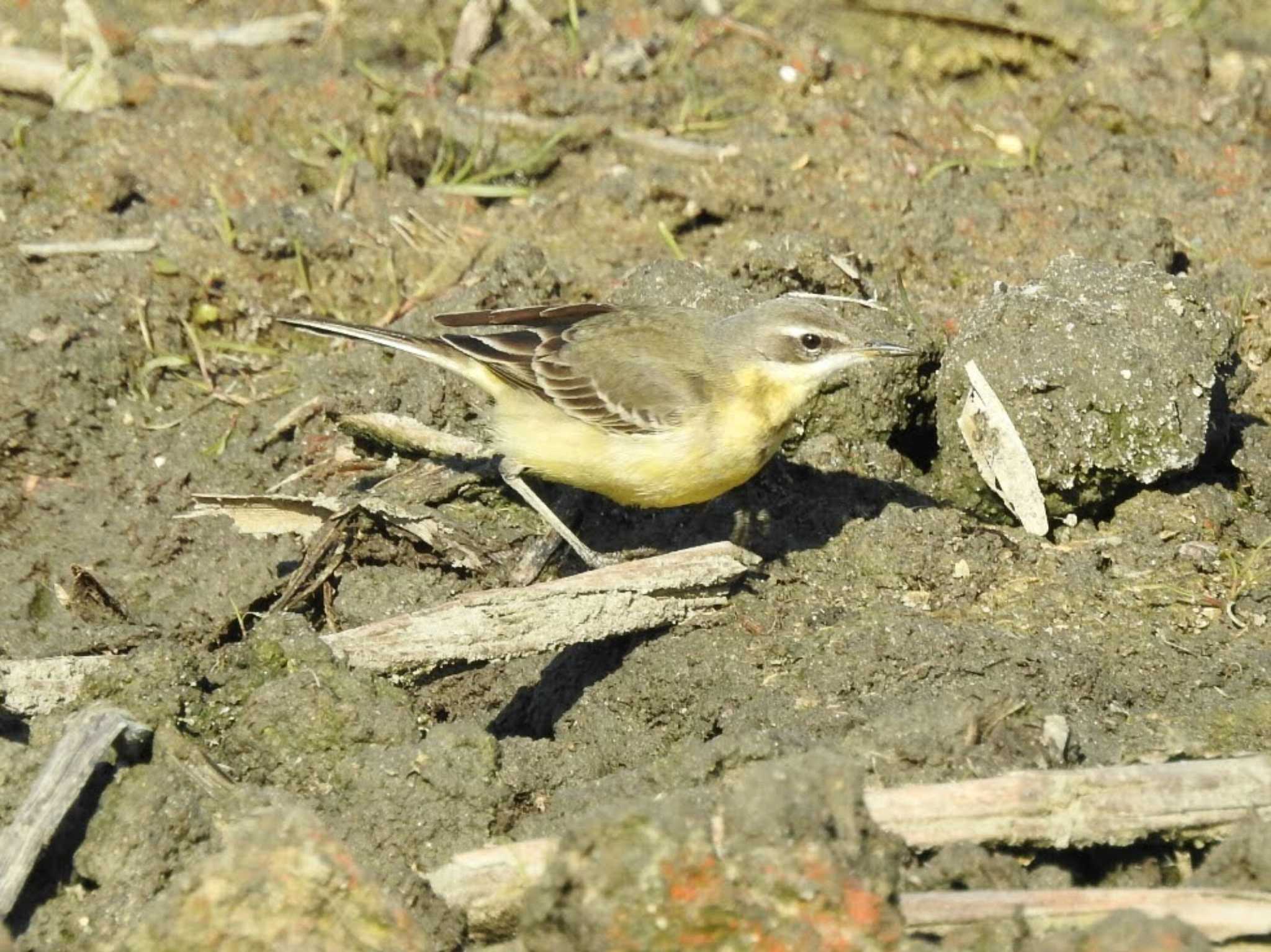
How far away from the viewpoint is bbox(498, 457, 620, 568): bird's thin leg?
8.34m

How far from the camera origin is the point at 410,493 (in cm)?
859

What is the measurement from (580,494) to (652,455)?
1140mm

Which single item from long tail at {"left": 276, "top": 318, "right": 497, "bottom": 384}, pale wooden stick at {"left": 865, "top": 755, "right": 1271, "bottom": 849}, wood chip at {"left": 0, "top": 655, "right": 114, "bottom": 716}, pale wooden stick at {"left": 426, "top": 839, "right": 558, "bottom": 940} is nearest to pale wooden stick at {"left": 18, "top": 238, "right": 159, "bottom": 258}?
long tail at {"left": 276, "top": 318, "right": 497, "bottom": 384}

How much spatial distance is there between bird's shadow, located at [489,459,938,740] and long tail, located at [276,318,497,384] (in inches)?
40.4

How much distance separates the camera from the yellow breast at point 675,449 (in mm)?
7941

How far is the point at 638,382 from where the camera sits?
8.28 metres

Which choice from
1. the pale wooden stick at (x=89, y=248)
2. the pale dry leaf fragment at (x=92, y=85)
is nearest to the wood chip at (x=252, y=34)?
the pale dry leaf fragment at (x=92, y=85)

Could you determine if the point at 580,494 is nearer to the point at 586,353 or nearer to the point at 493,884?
the point at 586,353

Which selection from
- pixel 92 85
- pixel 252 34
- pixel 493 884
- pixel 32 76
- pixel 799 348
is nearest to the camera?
pixel 493 884

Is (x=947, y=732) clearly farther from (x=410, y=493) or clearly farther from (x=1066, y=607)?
(x=410, y=493)

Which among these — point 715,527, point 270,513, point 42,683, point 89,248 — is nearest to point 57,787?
point 42,683

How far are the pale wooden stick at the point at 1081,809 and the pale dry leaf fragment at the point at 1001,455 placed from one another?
2.84m

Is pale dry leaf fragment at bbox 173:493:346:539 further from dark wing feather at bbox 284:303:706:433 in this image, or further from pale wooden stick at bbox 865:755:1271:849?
pale wooden stick at bbox 865:755:1271:849

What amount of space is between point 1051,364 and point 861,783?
367cm
